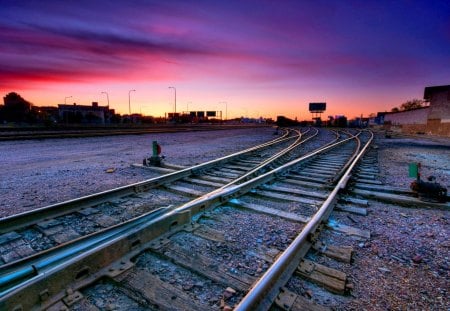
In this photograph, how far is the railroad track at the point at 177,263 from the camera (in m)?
2.06

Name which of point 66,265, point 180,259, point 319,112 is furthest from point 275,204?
point 319,112

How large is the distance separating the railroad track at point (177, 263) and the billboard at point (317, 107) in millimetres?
79341

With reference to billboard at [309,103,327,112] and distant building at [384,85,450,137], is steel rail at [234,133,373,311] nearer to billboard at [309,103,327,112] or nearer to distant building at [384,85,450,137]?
distant building at [384,85,450,137]

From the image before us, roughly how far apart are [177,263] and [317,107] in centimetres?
8230

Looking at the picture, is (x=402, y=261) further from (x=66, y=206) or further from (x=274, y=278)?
(x=66, y=206)

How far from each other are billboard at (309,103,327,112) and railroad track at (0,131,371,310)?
7934 cm

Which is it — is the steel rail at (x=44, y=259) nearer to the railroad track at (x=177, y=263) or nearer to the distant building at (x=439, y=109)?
the railroad track at (x=177, y=263)

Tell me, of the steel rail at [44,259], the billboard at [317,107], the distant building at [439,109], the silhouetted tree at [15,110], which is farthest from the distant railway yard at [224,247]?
the billboard at [317,107]

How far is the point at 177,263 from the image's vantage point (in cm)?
261

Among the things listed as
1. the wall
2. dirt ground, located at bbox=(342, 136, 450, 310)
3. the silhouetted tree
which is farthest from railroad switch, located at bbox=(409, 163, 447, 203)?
the silhouetted tree

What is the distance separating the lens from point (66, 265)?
2.12 m

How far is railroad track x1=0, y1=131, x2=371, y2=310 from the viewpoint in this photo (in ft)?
6.75

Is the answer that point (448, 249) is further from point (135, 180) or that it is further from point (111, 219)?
point (135, 180)

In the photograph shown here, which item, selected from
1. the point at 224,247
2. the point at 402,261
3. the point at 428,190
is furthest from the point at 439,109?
the point at 224,247
